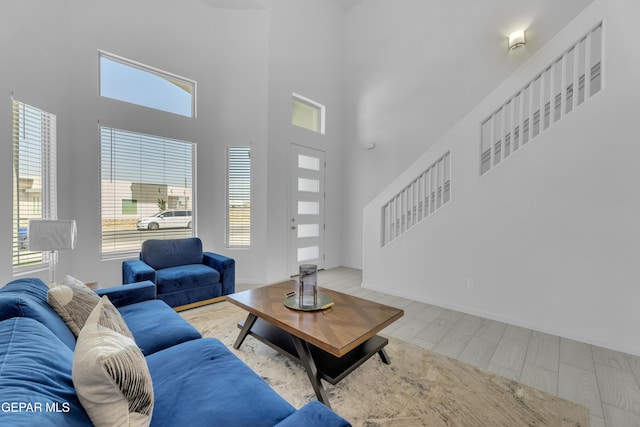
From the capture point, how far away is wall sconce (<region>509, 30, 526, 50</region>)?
374 cm

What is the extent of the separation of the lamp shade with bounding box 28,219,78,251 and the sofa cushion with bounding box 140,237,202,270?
46.4 inches

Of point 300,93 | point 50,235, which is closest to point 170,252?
point 50,235

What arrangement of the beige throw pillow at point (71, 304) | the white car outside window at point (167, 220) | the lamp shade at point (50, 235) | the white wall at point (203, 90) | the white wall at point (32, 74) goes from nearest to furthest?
the beige throw pillow at point (71, 304)
the lamp shade at point (50, 235)
the white wall at point (32, 74)
the white wall at point (203, 90)
the white car outside window at point (167, 220)

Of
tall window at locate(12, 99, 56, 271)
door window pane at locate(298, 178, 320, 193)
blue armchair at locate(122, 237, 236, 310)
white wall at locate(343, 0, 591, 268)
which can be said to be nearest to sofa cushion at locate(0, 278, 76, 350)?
blue armchair at locate(122, 237, 236, 310)

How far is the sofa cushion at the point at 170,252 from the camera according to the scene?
11.2 ft

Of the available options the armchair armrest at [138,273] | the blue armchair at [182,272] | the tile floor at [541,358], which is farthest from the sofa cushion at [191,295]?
the tile floor at [541,358]

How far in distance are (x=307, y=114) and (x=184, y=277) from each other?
3.65m

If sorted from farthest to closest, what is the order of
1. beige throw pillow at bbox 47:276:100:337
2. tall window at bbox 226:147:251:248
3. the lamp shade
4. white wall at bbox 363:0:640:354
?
1. tall window at bbox 226:147:251:248
2. white wall at bbox 363:0:640:354
3. the lamp shade
4. beige throw pillow at bbox 47:276:100:337

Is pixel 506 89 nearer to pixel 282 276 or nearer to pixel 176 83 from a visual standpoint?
pixel 282 276

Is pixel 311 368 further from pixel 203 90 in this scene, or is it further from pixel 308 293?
pixel 203 90

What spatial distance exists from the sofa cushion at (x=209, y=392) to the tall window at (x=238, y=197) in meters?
2.93

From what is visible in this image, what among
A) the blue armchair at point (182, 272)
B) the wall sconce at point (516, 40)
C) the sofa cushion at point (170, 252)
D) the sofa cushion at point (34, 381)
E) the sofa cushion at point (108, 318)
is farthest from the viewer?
the wall sconce at point (516, 40)

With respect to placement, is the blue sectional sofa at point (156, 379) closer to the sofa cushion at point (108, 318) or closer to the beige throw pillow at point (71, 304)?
the beige throw pillow at point (71, 304)

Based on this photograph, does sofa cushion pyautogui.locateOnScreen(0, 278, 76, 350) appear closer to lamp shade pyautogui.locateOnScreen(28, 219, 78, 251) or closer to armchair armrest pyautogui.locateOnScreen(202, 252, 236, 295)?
lamp shade pyautogui.locateOnScreen(28, 219, 78, 251)
